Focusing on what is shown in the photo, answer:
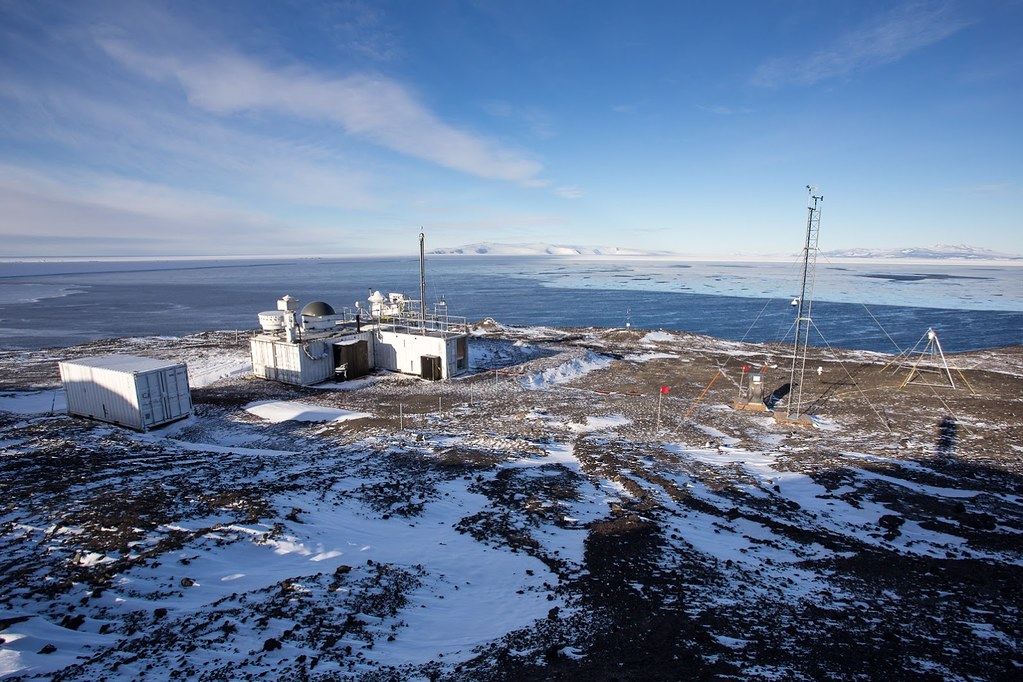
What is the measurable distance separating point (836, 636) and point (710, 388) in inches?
814

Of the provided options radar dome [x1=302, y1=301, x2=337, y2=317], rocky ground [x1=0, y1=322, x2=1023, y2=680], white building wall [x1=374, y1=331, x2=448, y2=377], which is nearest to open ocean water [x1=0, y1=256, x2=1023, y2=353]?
white building wall [x1=374, y1=331, x2=448, y2=377]

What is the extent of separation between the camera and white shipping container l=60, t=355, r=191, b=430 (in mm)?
20922

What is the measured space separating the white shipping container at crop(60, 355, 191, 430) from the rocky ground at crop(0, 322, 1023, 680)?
0.79 meters

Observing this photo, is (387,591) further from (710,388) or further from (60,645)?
(710,388)

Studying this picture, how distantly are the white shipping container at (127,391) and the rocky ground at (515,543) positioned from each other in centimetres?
79

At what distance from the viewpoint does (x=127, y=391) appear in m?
20.9

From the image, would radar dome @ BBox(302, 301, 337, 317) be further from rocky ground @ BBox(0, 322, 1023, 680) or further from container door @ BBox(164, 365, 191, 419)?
container door @ BBox(164, 365, 191, 419)

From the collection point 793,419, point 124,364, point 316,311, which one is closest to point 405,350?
point 316,311

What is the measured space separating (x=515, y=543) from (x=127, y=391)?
18341 millimetres

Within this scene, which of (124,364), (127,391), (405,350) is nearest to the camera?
(127,391)

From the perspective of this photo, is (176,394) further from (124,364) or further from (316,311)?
(316,311)

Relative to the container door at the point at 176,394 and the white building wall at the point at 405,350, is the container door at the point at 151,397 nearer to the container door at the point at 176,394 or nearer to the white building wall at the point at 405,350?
the container door at the point at 176,394

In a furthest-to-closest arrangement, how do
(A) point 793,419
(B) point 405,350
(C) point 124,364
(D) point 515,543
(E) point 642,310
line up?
1. (E) point 642,310
2. (B) point 405,350
3. (A) point 793,419
4. (C) point 124,364
5. (D) point 515,543

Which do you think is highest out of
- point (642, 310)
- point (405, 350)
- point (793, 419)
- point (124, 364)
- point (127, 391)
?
point (124, 364)
